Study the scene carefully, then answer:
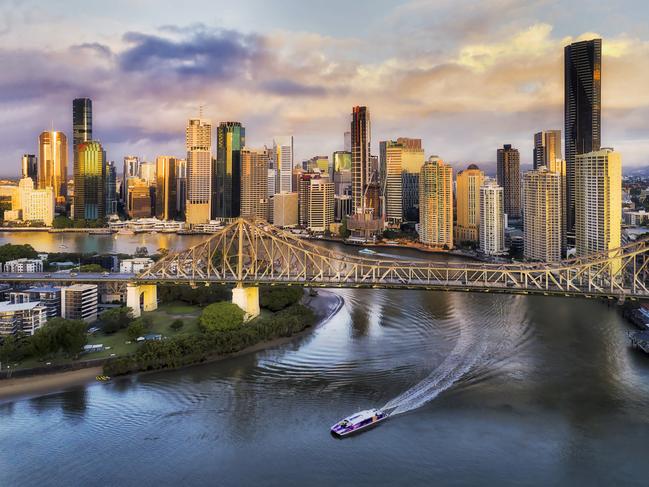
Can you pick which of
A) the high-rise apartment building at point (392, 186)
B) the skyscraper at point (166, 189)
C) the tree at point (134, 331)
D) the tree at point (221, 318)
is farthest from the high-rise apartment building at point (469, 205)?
the skyscraper at point (166, 189)

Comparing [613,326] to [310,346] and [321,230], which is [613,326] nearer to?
[310,346]

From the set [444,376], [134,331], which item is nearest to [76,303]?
[134,331]

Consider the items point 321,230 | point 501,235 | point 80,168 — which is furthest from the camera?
point 80,168

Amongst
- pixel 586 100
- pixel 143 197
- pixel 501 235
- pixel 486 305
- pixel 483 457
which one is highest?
pixel 586 100

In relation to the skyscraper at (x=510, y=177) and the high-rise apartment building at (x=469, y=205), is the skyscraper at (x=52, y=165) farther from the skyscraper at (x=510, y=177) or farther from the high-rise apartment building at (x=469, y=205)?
the skyscraper at (x=510, y=177)

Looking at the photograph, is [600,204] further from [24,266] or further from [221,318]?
[24,266]

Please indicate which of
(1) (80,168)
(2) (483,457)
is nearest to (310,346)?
(2) (483,457)

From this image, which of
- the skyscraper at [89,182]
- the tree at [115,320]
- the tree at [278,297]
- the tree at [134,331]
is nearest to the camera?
the tree at [134,331]

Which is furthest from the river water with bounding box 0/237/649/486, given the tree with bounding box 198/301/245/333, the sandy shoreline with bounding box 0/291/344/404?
the tree with bounding box 198/301/245/333
